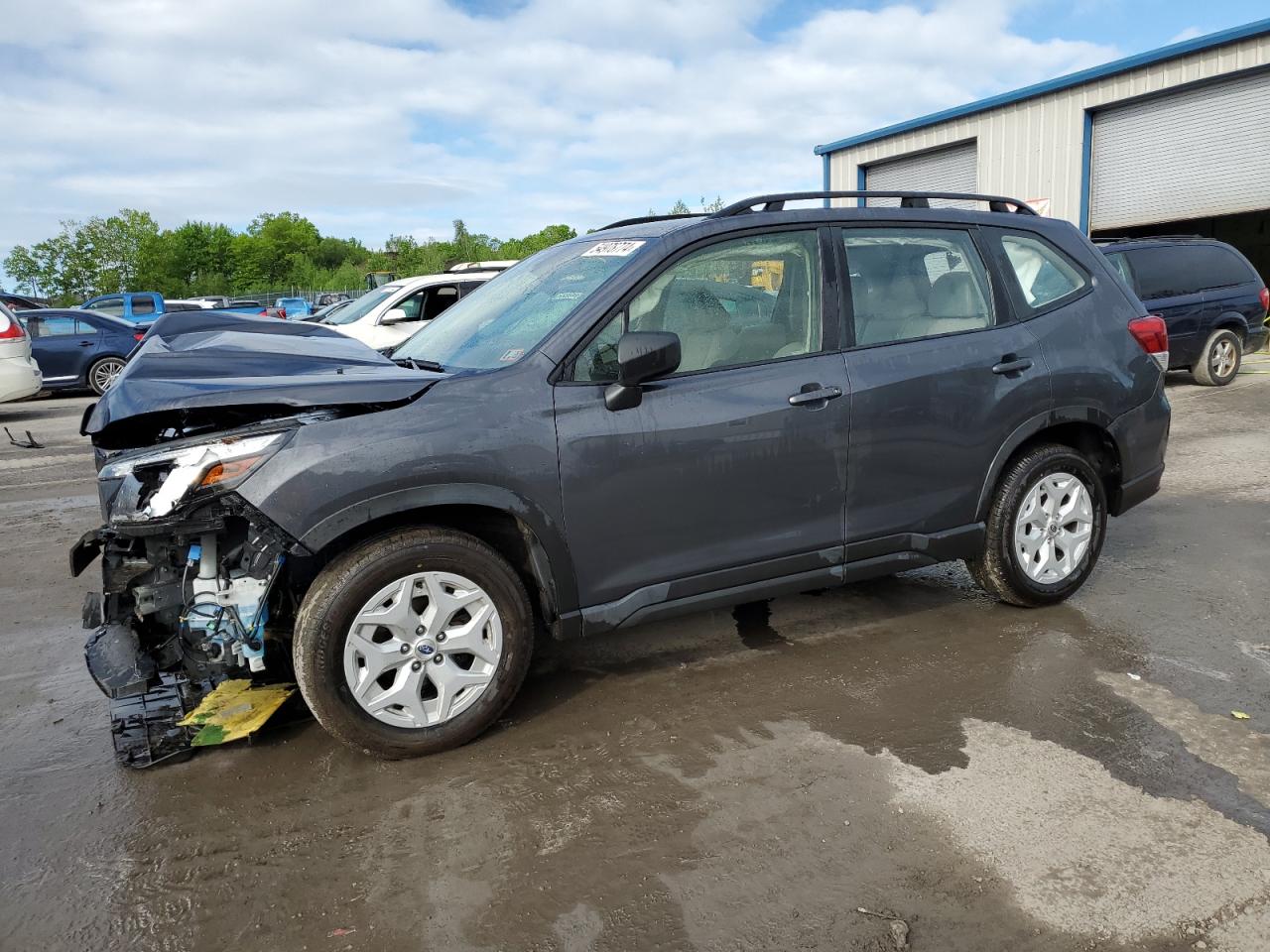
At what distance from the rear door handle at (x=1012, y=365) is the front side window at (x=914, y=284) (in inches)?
7.5

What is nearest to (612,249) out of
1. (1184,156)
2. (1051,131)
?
(1184,156)

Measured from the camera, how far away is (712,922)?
8.11 feet

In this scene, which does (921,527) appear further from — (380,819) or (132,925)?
(132,925)

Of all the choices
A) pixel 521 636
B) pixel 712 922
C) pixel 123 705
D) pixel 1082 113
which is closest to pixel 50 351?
pixel 123 705

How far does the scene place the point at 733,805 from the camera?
3020mm

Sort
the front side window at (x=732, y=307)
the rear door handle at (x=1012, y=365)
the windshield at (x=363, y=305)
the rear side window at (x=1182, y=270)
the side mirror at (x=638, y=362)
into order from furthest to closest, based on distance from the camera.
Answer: the windshield at (x=363, y=305), the rear side window at (x=1182, y=270), the rear door handle at (x=1012, y=365), the front side window at (x=732, y=307), the side mirror at (x=638, y=362)

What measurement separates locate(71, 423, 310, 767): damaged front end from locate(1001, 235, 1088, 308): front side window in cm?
332

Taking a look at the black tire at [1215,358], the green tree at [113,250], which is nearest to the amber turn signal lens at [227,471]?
the black tire at [1215,358]

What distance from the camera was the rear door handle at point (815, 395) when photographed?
3.81m

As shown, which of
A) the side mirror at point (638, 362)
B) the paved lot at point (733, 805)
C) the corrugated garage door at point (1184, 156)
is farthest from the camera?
the corrugated garage door at point (1184, 156)

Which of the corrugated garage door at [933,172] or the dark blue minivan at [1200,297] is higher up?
the corrugated garage door at [933,172]

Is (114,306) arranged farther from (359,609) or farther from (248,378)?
(359,609)

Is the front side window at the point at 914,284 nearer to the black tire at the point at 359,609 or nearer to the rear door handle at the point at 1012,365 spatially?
the rear door handle at the point at 1012,365

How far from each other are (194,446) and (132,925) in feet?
4.66
